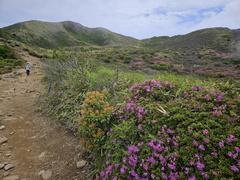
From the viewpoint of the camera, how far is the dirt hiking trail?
99.3 inches

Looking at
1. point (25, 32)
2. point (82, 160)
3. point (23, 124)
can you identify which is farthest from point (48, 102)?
point (25, 32)

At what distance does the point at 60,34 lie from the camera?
83.5 metres

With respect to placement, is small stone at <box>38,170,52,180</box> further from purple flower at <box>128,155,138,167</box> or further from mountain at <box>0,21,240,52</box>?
mountain at <box>0,21,240,52</box>

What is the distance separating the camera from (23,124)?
4320mm

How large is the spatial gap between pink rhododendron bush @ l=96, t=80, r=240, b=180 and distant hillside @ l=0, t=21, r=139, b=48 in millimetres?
65339

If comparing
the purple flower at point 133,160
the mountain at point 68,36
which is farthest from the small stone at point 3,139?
the mountain at point 68,36

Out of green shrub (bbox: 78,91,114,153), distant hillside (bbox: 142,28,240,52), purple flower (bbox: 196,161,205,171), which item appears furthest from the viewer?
distant hillside (bbox: 142,28,240,52)

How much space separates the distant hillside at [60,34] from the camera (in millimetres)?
61594

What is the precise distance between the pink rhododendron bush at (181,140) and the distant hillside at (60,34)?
65.3 metres

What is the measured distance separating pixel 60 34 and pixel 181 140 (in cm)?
9566

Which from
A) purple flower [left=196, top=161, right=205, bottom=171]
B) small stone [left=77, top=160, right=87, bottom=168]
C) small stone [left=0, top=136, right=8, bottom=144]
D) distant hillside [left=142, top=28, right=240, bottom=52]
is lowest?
small stone [left=0, top=136, right=8, bottom=144]

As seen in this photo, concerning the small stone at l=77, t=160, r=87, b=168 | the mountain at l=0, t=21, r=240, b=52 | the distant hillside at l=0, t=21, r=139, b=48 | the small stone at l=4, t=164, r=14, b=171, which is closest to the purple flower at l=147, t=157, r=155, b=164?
the small stone at l=77, t=160, r=87, b=168

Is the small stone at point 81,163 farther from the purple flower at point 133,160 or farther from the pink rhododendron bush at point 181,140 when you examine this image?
the purple flower at point 133,160

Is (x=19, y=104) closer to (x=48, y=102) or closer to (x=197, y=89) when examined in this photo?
(x=48, y=102)
